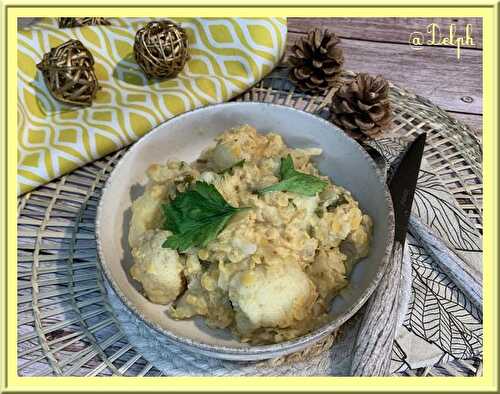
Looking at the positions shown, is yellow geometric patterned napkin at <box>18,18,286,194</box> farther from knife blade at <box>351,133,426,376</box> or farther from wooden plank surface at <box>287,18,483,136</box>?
knife blade at <box>351,133,426,376</box>

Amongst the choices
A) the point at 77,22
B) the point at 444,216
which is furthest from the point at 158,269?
the point at 77,22

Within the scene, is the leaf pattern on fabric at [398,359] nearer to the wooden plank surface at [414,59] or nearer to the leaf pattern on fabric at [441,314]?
the leaf pattern on fabric at [441,314]

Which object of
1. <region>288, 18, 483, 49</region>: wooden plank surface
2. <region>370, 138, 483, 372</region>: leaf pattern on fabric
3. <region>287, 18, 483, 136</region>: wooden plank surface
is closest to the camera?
<region>370, 138, 483, 372</region>: leaf pattern on fabric

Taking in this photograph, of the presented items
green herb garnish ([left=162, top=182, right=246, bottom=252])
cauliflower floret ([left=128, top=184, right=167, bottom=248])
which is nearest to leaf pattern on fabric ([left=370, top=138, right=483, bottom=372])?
green herb garnish ([left=162, top=182, right=246, bottom=252])

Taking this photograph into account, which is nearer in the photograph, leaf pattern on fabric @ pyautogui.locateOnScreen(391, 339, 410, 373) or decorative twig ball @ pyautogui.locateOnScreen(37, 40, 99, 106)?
leaf pattern on fabric @ pyautogui.locateOnScreen(391, 339, 410, 373)

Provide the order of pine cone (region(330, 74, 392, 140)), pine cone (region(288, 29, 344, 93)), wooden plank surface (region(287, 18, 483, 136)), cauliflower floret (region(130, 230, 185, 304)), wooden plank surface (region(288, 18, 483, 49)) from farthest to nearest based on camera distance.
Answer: wooden plank surface (region(288, 18, 483, 49)) → wooden plank surface (region(287, 18, 483, 136)) → pine cone (region(288, 29, 344, 93)) → pine cone (region(330, 74, 392, 140)) → cauliflower floret (region(130, 230, 185, 304))

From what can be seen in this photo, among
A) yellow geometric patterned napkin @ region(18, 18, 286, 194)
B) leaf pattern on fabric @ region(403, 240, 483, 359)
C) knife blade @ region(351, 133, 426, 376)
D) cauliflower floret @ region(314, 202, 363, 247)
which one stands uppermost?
yellow geometric patterned napkin @ region(18, 18, 286, 194)

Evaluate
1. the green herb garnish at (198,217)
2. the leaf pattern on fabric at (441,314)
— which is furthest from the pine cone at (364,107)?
the green herb garnish at (198,217)
